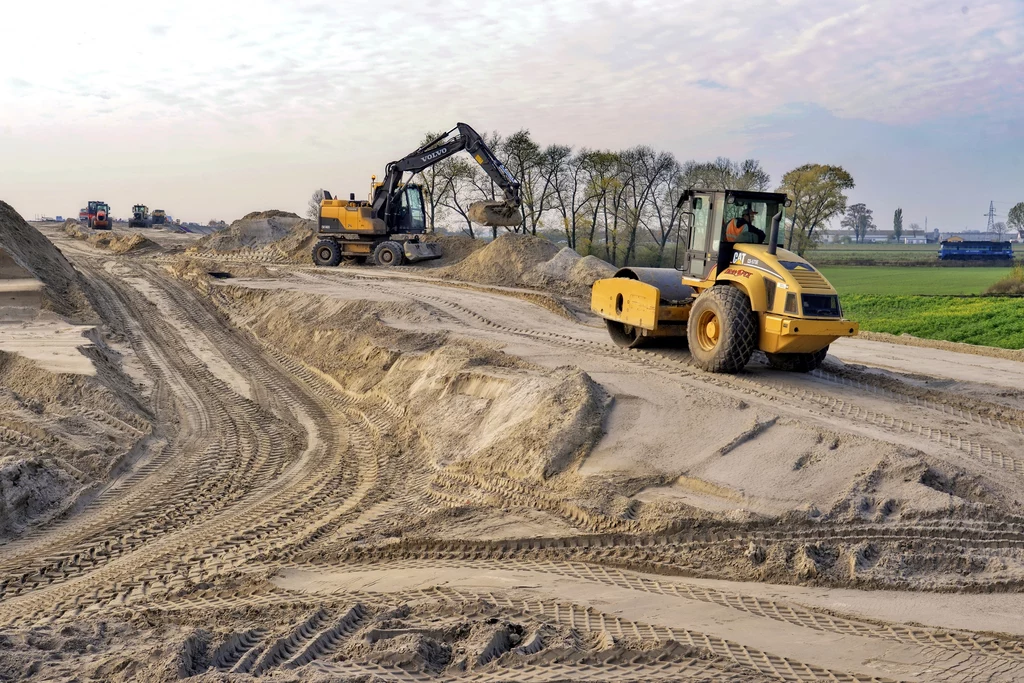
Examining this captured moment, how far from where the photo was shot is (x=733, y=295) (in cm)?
1048

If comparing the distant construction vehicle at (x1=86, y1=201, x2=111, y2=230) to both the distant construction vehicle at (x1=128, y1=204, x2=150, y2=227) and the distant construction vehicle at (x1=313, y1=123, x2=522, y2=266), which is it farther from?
the distant construction vehicle at (x1=313, y1=123, x2=522, y2=266)

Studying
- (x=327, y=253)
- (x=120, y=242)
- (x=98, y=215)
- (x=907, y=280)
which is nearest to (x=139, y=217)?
(x=98, y=215)

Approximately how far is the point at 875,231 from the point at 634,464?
283 ft

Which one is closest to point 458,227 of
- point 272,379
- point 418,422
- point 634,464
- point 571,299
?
point 571,299

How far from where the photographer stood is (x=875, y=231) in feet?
278

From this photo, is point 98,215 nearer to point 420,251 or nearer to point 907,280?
point 420,251

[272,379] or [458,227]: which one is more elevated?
[458,227]

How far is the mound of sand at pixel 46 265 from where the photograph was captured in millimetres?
16781

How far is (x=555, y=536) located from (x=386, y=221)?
22.7 m

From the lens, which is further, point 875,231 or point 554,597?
point 875,231

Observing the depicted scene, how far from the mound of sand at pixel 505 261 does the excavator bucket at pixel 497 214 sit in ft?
1.46

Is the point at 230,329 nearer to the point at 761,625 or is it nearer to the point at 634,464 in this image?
the point at 634,464

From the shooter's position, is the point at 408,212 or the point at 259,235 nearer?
the point at 408,212

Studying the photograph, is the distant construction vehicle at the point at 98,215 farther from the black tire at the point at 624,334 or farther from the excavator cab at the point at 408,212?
the black tire at the point at 624,334
